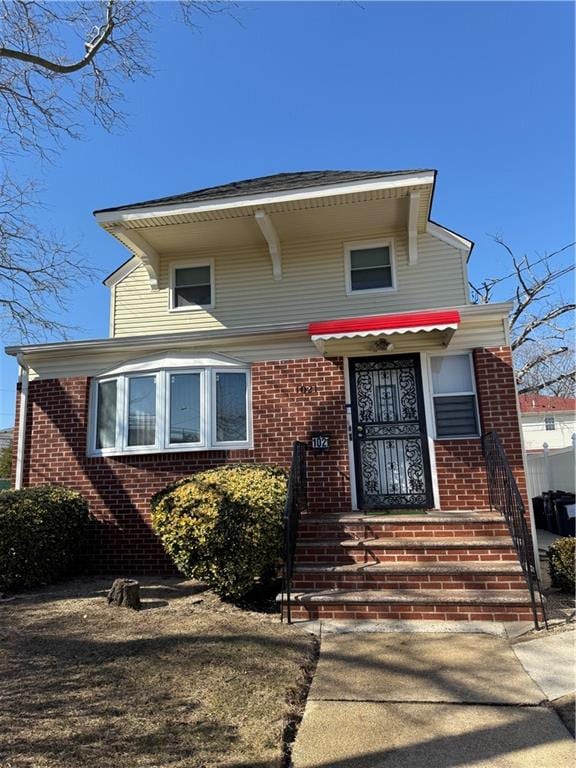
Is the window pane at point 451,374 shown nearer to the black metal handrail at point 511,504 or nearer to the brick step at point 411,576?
the black metal handrail at point 511,504

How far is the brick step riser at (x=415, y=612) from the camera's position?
4840 mm

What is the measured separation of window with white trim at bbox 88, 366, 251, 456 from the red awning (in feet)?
4.75

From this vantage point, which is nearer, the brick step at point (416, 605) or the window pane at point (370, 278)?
the brick step at point (416, 605)

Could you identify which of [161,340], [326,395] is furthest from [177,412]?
[326,395]

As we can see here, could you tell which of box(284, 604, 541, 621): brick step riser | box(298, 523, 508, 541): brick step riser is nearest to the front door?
box(298, 523, 508, 541): brick step riser

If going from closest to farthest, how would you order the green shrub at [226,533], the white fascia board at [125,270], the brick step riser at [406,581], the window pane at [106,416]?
the brick step riser at [406,581] → the green shrub at [226,533] → the window pane at [106,416] → the white fascia board at [125,270]

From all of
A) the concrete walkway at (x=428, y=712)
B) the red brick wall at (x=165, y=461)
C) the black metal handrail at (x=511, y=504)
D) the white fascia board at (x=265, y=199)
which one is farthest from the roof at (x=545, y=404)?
the concrete walkway at (x=428, y=712)

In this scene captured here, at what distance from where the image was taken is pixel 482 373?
689cm

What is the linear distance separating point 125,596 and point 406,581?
2.90m

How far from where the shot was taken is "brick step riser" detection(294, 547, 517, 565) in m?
5.54

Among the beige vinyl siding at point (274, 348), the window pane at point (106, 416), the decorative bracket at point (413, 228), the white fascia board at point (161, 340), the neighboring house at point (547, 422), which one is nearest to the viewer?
the beige vinyl siding at point (274, 348)

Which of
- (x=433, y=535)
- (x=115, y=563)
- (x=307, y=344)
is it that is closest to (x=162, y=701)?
(x=433, y=535)

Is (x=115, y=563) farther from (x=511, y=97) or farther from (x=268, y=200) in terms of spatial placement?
(x=511, y=97)

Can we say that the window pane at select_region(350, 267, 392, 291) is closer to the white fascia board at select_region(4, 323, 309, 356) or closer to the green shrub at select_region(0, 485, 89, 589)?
the white fascia board at select_region(4, 323, 309, 356)
